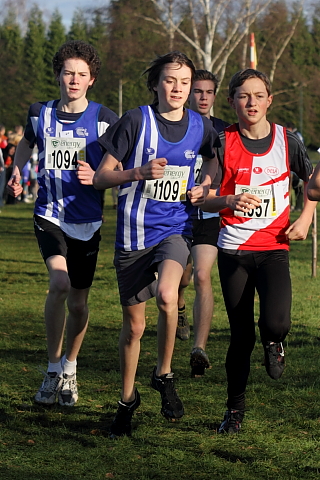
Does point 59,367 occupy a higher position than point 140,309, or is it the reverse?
point 140,309

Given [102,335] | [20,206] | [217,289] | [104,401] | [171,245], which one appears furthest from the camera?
[20,206]

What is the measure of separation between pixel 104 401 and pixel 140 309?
3.28 feet

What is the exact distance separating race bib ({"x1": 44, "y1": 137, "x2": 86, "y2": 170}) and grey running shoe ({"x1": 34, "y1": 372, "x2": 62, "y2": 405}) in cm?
138

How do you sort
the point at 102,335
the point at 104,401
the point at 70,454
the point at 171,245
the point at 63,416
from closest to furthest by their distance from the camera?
the point at 70,454 → the point at 171,245 → the point at 63,416 → the point at 104,401 → the point at 102,335

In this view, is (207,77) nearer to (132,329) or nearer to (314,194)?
(132,329)

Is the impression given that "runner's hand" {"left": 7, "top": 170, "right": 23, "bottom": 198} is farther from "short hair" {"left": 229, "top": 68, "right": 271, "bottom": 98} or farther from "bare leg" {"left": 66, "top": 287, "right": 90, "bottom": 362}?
"short hair" {"left": 229, "top": 68, "right": 271, "bottom": 98}

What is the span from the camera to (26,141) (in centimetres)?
608

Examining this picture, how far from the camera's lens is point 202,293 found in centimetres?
691

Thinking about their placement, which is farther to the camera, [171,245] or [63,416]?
[63,416]

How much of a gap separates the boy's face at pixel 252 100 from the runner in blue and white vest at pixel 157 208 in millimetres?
280

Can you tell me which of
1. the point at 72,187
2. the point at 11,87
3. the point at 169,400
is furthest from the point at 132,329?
the point at 11,87

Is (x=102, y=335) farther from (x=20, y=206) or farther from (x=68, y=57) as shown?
(x=20, y=206)

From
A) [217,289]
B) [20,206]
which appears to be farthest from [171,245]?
[20,206]

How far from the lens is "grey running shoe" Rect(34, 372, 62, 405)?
568 cm
